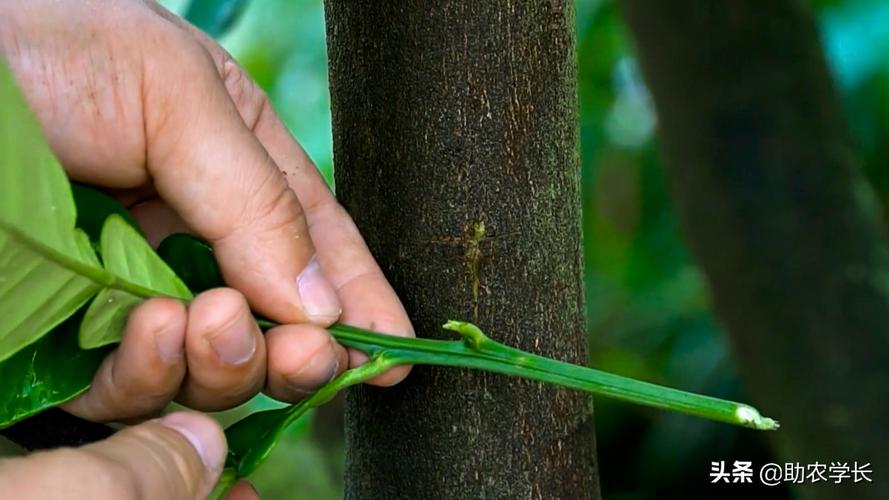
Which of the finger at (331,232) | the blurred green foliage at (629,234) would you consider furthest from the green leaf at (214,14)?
the blurred green foliage at (629,234)

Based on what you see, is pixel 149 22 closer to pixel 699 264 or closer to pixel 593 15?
pixel 699 264

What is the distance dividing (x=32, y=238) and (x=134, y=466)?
0.10 meters

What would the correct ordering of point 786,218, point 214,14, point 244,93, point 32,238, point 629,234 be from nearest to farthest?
point 32,238
point 244,93
point 214,14
point 786,218
point 629,234

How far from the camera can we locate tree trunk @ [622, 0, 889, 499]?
100 cm

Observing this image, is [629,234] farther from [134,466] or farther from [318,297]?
[134,466]

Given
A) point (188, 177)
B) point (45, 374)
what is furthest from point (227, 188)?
point (45, 374)

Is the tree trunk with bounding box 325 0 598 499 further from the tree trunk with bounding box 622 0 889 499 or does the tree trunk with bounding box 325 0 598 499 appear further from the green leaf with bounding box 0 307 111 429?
the tree trunk with bounding box 622 0 889 499


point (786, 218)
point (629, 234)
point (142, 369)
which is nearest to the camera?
point (142, 369)

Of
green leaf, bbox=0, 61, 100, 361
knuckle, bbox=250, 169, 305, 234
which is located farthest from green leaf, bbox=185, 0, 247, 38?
green leaf, bbox=0, 61, 100, 361

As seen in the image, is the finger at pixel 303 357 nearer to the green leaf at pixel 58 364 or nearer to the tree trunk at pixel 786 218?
the green leaf at pixel 58 364

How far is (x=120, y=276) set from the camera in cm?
43

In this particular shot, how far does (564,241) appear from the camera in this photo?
0.53 m

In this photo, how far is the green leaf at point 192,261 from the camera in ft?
1.68

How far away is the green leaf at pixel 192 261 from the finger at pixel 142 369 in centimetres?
4
